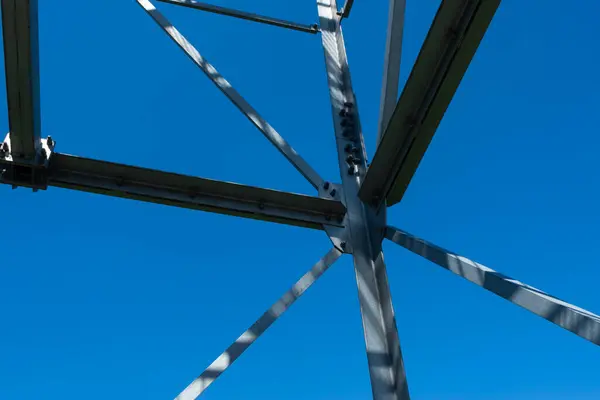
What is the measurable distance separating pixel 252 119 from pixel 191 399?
233 cm

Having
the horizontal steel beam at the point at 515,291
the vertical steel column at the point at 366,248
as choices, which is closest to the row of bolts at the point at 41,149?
the vertical steel column at the point at 366,248

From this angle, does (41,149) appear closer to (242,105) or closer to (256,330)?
(242,105)

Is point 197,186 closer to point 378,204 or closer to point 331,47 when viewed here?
point 378,204

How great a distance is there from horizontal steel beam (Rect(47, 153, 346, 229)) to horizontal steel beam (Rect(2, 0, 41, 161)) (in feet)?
0.82

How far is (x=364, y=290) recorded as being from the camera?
4434mm

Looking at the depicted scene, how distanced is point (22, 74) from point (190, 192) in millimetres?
1381

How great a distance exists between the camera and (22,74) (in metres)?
3.92

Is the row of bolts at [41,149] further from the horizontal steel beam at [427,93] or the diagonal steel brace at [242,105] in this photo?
the horizontal steel beam at [427,93]

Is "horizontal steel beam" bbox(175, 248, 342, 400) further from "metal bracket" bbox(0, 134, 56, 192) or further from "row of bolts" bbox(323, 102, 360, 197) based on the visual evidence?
"metal bracket" bbox(0, 134, 56, 192)

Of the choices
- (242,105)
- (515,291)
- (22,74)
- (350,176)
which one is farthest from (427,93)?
(22,74)

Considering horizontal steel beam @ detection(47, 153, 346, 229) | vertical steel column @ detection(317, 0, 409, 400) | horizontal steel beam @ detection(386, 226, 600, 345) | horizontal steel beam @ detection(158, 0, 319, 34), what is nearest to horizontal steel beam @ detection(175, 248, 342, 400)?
vertical steel column @ detection(317, 0, 409, 400)

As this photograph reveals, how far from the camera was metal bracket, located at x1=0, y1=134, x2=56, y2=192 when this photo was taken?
4289 millimetres

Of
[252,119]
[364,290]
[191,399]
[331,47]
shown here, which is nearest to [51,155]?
[252,119]

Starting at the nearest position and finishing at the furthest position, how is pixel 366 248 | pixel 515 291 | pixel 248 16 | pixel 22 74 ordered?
pixel 515 291, pixel 22 74, pixel 366 248, pixel 248 16
